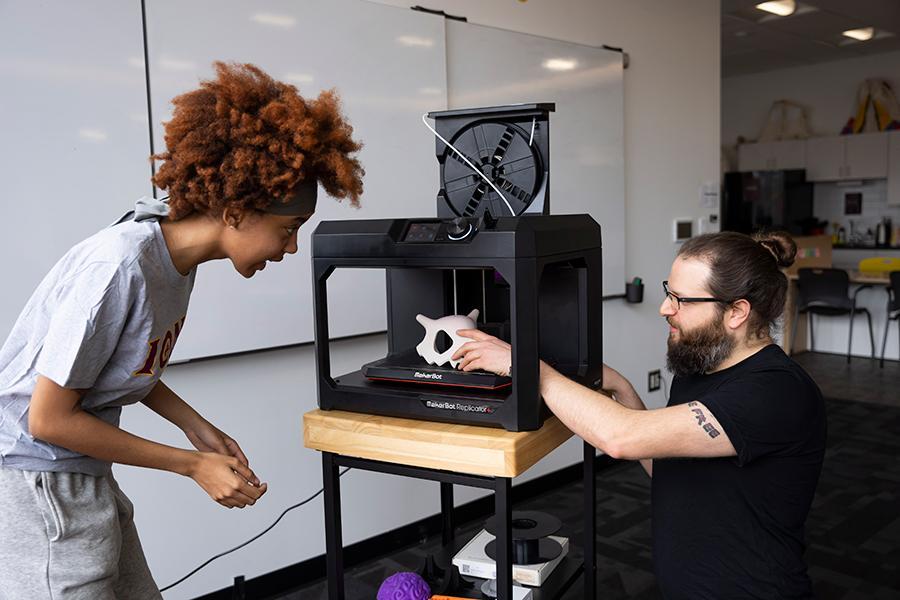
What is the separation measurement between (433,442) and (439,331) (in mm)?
252

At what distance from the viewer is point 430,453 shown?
4.05 ft

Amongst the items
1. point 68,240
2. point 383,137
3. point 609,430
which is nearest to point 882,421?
point 383,137

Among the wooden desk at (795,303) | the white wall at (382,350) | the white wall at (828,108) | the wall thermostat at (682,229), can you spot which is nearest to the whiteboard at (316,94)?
the white wall at (382,350)

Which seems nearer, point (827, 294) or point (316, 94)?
point (316, 94)

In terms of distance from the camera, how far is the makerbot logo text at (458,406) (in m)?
1.22

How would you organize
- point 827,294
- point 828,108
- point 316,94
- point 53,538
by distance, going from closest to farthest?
1. point 53,538
2. point 316,94
3. point 827,294
4. point 828,108

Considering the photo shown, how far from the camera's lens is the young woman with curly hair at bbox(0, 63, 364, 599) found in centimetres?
110

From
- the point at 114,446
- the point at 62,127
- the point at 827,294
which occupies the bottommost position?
the point at 827,294

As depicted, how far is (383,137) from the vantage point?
2646 mm

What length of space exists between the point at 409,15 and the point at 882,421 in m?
3.58

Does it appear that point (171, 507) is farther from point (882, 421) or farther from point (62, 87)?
point (882, 421)

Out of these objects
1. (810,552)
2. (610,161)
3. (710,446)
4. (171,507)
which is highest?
(610,161)

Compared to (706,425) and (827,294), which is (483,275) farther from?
(827,294)

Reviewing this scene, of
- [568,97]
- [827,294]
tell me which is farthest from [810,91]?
[568,97]
